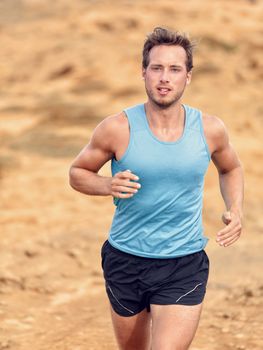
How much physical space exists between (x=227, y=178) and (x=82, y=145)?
28.8 feet

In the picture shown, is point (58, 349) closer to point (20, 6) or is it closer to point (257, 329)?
point (257, 329)

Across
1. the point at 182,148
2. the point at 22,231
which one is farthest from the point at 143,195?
the point at 22,231

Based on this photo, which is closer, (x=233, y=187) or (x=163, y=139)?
(x=163, y=139)

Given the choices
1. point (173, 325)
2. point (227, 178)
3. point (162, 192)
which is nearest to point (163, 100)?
point (162, 192)

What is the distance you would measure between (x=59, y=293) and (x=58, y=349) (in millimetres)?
1607

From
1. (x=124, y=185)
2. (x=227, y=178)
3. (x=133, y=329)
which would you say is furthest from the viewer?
(x=227, y=178)

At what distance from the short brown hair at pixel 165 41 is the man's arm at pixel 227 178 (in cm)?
34

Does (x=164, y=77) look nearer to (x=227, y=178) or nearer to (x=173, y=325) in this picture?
(x=227, y=178)

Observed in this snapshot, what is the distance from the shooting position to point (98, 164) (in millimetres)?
3678

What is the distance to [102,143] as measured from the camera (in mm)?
3604

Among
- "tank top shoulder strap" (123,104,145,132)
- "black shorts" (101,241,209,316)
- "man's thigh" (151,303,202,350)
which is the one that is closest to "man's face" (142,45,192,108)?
"tank top shoulder strap" (123,104,145,132)

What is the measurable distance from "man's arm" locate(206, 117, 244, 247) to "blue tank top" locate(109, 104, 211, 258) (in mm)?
89

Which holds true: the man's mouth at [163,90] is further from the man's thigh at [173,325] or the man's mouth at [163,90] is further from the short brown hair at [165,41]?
the man's thigh at [173,325]

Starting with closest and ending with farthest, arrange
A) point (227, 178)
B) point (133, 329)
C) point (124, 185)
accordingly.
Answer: point (124, 185), point (133, 329), point (227, 178)
